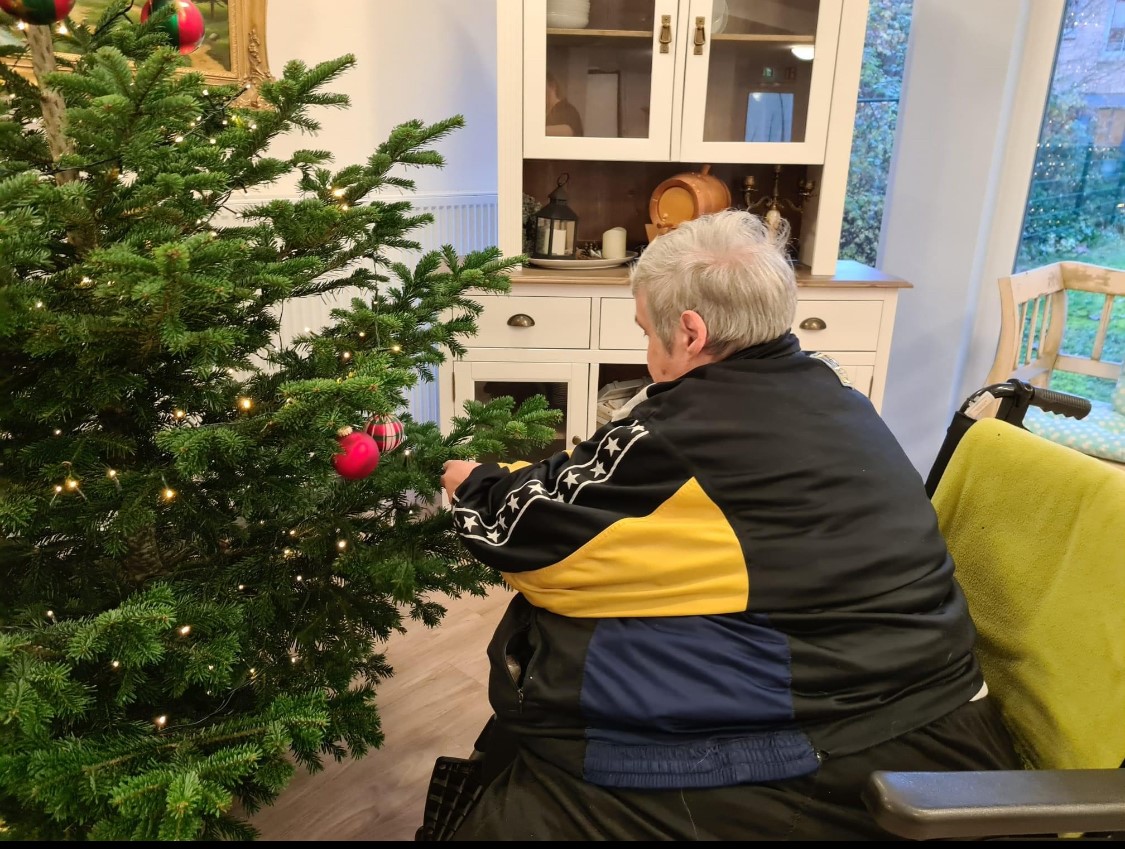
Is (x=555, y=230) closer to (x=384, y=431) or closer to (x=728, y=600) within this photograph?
(x=384, y=431)

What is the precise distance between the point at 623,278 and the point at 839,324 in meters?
0.66

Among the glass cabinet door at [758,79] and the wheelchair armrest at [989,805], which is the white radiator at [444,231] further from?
the wheelchair armrest at [989,805]

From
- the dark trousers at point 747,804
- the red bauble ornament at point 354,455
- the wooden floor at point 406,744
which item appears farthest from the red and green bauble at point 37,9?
the wooden floor at point 406,744

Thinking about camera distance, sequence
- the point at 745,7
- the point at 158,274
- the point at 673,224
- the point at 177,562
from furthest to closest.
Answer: the point at 673,224
the point at 745,7
the point at 177,562
the point at 158,274

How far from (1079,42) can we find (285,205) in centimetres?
285

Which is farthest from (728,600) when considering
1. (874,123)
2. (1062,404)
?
(874,123)

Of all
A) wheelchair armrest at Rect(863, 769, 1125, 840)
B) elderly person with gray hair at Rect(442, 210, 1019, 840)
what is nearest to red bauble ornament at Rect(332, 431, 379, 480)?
elderly person with gray hair at Rect(442, 210, 1019, 840)

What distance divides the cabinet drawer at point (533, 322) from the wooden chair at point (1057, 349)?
4.20ft

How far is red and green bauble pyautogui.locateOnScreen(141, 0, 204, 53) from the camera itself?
940 mm

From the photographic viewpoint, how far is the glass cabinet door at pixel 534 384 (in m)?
2.39

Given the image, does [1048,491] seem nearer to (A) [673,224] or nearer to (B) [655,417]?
(B) [655,417]

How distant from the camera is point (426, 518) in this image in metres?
1.22

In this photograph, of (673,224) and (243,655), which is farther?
(673,224)

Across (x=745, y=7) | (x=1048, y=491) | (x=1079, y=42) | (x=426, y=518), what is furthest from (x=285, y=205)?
(x=1079, y=42)
